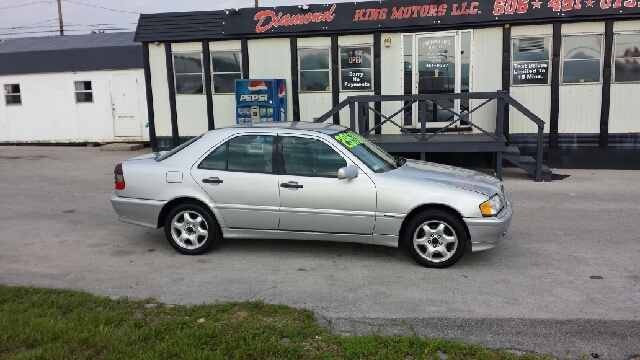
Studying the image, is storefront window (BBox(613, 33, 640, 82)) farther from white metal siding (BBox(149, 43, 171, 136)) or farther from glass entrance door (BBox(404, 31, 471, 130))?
white metal siding (BBox(149, 43, 171, 136))

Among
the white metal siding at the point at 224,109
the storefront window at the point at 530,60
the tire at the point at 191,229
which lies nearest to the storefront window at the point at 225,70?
the white metal siding at the point at 224,109

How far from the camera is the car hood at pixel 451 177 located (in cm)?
595

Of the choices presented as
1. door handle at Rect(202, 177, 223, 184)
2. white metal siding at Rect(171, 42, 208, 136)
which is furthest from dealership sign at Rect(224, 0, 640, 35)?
door handle at Rect(202, 177, 223, 184)

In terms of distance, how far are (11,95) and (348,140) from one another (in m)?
17.3

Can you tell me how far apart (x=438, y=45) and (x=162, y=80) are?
23.2ft

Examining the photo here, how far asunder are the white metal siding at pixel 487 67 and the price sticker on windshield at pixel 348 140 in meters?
6.88

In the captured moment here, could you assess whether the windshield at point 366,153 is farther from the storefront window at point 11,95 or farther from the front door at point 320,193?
the storefront window at point 11,95

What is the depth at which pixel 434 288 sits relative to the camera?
5.32 meters

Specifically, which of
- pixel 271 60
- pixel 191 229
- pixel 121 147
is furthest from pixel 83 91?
pixel 191 229

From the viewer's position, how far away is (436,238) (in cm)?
585

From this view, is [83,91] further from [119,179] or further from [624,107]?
[624,107]

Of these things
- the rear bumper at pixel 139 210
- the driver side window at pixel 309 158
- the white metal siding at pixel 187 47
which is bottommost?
the rear bumper at pixel 139 210

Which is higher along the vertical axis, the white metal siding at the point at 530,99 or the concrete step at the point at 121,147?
the white metal siding at the point at 530,99

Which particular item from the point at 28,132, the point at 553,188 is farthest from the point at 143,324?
the point at 28,132
